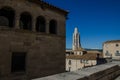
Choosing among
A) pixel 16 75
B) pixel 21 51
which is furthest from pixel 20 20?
pixel 16 75

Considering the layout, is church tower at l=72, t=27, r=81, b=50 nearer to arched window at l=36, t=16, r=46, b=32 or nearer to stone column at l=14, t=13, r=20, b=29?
arched window at l=36, t=16, r=46, b=32

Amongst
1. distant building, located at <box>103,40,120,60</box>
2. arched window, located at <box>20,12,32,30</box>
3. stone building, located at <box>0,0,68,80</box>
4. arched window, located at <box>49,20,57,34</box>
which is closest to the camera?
stone building, located at <box>0,0,68,80</box>

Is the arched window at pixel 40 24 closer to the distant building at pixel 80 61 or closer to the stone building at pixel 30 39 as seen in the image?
the stone building at pixel 30 39

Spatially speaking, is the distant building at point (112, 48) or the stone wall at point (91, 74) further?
the distant building at point (112, 48)

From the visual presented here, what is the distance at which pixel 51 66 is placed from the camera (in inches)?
401

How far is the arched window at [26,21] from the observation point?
9008mm

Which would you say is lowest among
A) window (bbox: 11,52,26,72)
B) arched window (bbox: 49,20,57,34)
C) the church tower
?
window (bbox: 11,52,26,72)

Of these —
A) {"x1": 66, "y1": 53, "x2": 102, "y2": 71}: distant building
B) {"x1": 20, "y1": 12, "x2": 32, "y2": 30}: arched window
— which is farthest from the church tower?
{"x1": 20, "y1": 12, "x2": 32, "y2": 30}: arched window

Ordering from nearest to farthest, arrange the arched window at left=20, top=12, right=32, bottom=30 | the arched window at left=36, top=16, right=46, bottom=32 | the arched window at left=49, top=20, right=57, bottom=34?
the arched window at left=20, top=12, right=32, bottom=30 < the arched window at left=36, top=16, right=46, bottom=32 < the arched window at left=49, top=20, right=57, bottom=34

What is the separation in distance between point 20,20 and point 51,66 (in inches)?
140

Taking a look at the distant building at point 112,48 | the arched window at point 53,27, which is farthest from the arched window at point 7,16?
the distant building at point 112,48

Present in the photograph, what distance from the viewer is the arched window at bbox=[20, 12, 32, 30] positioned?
29.6ft

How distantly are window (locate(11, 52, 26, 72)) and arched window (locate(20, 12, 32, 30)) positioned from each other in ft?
5.37

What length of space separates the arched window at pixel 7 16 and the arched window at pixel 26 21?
595 mm
